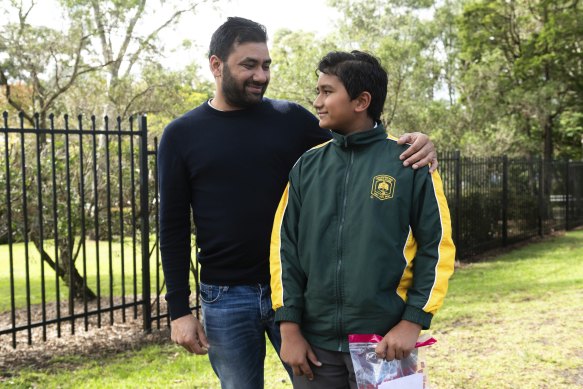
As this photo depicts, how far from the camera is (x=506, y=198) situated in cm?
1351

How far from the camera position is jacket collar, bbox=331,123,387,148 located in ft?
7.04

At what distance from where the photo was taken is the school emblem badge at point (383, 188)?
2.05m

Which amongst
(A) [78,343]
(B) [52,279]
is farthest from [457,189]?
(B) [52,279]

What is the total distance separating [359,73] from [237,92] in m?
0.57

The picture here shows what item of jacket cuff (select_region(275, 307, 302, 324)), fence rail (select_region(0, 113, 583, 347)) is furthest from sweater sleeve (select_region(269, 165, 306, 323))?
fence rail (select_region(0, 113, 583, 347))

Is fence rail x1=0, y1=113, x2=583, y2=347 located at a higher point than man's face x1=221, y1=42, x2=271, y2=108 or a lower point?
lower

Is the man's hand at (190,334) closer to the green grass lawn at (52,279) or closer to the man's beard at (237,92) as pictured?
the man's beard at (237,92)

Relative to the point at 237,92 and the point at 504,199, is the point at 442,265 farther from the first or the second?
the point at 504,199

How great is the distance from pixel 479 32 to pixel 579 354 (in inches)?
794

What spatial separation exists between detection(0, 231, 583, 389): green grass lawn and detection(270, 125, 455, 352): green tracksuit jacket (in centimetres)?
281

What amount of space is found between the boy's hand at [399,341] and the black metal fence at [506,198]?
9.32m

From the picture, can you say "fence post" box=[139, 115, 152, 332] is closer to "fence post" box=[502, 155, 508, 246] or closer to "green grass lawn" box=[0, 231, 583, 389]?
"green grass lawn" box=[0, 231, 583, 389]

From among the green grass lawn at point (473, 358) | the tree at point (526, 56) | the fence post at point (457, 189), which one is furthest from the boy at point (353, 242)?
the tree at point (526, 56)

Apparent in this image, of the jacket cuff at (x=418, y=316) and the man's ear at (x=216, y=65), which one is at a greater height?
the man's ear at (x=216, y=65)
